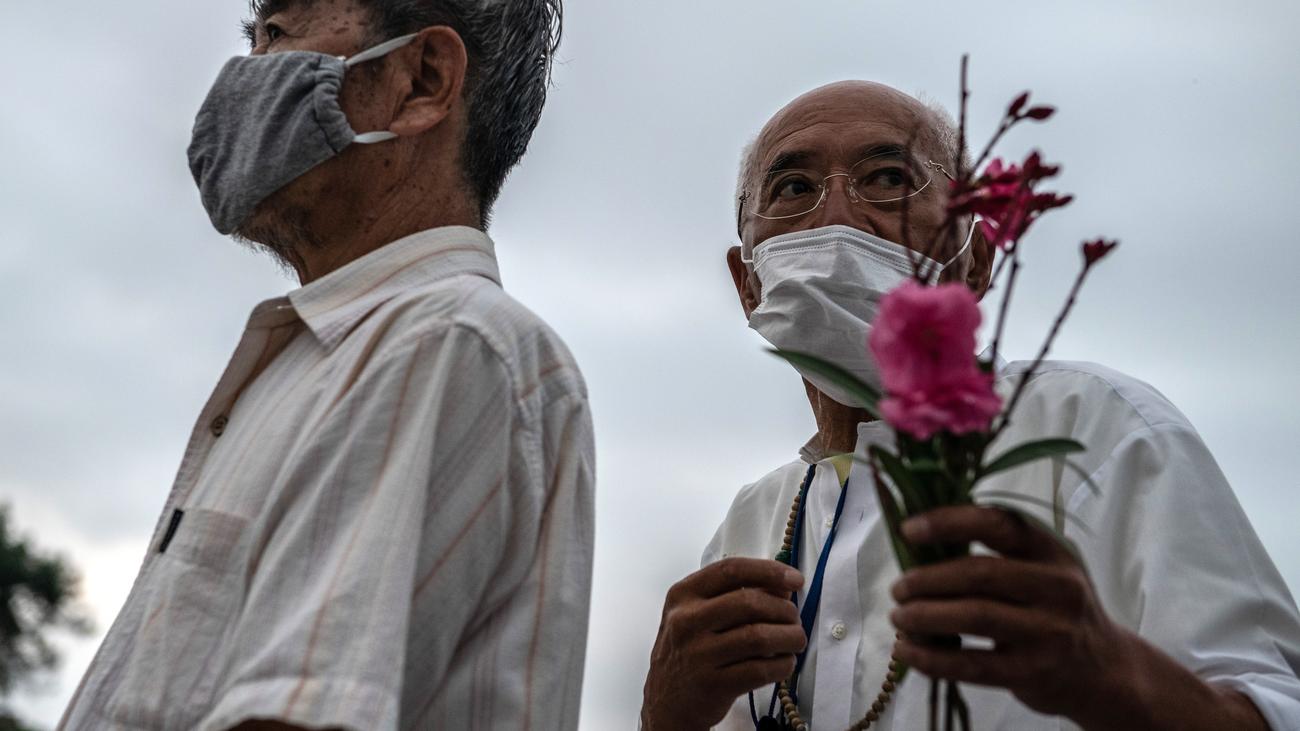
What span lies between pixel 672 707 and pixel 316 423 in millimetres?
1315

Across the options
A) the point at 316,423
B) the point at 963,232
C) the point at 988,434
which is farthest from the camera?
the point at 963,232

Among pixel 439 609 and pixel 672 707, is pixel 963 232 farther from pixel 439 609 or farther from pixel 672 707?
pixel 439 609

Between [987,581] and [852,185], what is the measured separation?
254cm

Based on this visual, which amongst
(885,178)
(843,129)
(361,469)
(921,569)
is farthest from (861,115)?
(921,569)

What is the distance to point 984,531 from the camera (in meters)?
1.83

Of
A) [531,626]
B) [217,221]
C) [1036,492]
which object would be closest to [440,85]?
[217,221]

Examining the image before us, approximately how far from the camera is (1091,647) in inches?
78.6

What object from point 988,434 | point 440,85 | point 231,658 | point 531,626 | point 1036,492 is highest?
point 440,85

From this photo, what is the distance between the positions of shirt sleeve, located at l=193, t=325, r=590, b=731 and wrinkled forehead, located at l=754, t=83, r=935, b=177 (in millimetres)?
2032

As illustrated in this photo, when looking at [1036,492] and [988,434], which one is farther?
[1036,492]

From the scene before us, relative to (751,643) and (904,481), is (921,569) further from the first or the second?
(751,643)

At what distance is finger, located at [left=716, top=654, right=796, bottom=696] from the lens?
306cm

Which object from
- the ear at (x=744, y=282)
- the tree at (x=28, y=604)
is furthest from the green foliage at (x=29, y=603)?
the ear at (x=744, y=282)

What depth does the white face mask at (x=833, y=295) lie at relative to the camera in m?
3.81
